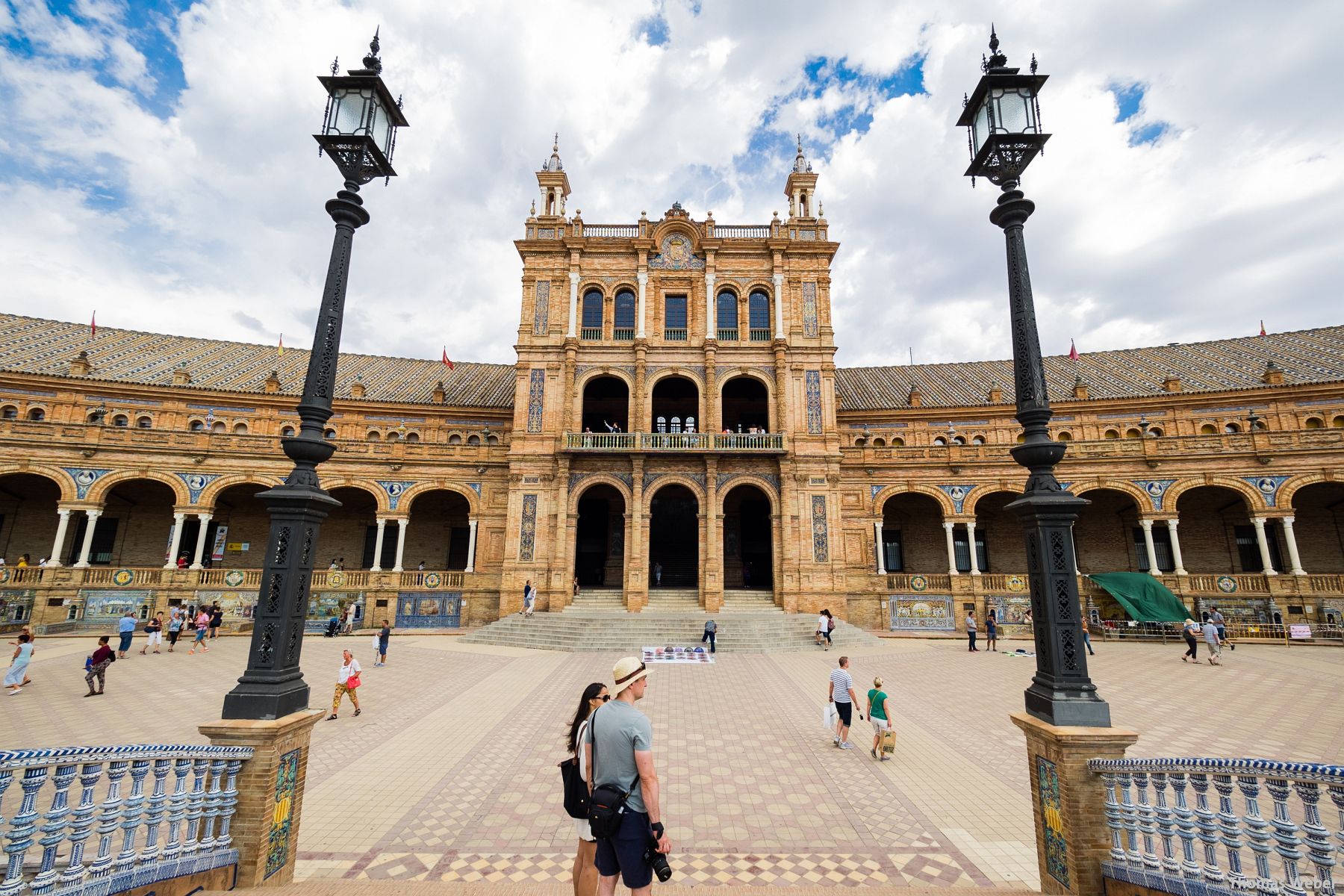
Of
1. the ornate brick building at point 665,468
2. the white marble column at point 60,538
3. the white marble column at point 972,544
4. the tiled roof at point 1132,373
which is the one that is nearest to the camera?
the white marble column at point 60,538

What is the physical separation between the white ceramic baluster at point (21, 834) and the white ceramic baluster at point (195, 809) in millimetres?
904

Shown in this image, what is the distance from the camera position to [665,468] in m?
25.9

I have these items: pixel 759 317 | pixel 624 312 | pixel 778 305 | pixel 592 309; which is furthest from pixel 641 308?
pixel 778 305

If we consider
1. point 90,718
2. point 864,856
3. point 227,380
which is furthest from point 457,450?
point 864,856

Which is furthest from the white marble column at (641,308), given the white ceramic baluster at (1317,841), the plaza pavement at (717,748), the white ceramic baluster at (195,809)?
the white ceramic baluster at (1317,841)

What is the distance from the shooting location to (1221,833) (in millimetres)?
3906

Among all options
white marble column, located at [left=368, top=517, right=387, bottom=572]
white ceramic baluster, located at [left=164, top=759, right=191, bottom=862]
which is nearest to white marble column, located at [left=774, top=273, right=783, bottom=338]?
white marble column, located at [left=368, top=517, right=387, bottom=572]

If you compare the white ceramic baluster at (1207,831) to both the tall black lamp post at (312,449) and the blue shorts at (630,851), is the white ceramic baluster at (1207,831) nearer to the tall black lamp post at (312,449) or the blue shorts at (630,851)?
the blue shorts at (630,851)

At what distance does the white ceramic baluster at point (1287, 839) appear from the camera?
3424 millimetres

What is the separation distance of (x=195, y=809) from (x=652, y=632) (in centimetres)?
1777

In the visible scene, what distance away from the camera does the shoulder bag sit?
3.48 m

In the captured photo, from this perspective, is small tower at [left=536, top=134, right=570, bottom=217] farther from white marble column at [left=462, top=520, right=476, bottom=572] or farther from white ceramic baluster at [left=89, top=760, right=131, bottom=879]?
white ceramic baluster at [left=89, top=760, right=131, bottom=879]

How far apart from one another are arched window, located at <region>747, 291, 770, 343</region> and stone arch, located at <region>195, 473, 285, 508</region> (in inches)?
914

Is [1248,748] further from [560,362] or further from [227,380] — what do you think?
[227,380]
